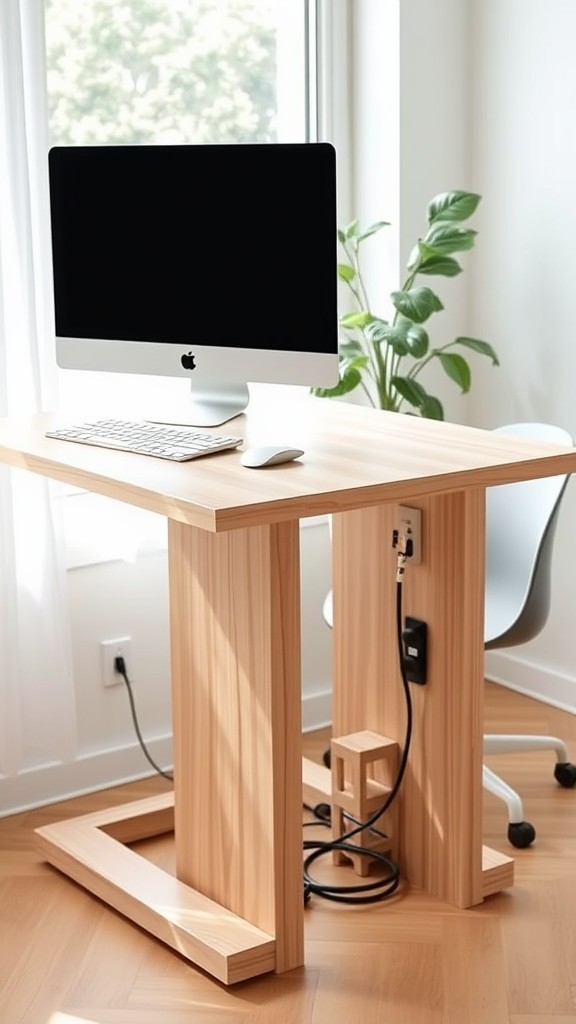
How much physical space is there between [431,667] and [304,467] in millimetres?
504

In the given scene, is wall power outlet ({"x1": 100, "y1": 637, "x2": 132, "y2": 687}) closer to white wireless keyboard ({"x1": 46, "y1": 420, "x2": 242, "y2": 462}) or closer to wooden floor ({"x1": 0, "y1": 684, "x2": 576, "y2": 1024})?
wooden floor ({"x1": 0, "y1": 684, "x2": 576, "y2": 1024})

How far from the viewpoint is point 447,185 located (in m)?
3.62

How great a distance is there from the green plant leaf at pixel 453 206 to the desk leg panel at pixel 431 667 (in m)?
0.94

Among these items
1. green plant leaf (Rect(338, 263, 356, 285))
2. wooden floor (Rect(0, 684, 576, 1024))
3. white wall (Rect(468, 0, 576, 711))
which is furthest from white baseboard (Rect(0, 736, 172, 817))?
green plant leaf (Rect(338, 263, 356, 285))

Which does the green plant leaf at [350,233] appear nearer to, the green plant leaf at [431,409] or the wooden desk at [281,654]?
the green plant leaf at [431,409]

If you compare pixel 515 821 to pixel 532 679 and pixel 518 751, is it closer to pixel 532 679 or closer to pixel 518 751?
pixel 518 751

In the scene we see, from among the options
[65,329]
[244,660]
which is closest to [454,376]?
[65,329]

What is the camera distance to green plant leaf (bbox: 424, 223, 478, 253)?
10.7ft

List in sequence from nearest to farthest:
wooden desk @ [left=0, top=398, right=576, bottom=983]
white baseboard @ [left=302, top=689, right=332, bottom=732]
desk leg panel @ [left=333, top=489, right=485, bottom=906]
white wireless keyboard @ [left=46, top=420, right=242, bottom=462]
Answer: wooden desk @ [left=0, top=398, right=576, bottom=983]
white wireless keyboard @ [left=46, top=420, right=242, bottom=462]
desk leg panel @ [left=333, top=489, right=485, bottom=906]
white baseboard @ [left=302, top=689, right=332, bottom=732]

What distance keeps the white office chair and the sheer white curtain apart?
0.59m

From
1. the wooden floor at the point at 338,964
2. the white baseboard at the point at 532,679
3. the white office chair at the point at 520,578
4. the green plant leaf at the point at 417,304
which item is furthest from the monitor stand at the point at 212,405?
the white baseboard at the point at 532,679

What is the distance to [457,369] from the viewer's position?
11.1 ft

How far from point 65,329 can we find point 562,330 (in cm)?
134

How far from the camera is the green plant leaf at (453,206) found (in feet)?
10.8
